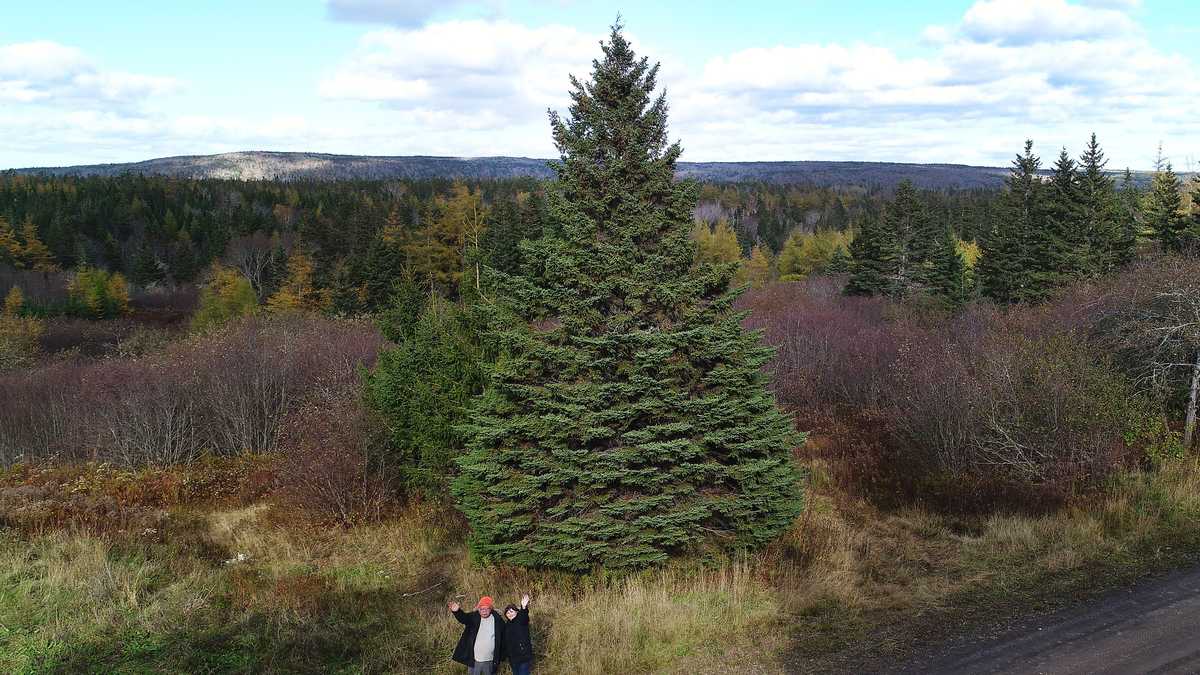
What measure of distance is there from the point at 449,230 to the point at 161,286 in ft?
177

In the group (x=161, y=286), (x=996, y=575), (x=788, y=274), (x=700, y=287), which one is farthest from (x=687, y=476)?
(x=161, y=286)

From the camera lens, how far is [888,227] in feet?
159

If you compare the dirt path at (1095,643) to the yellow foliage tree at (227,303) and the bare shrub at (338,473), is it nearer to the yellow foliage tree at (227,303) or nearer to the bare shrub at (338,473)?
the bare shrub at (338,473)

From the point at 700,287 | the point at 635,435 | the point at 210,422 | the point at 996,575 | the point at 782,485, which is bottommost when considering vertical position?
the point at 210,422

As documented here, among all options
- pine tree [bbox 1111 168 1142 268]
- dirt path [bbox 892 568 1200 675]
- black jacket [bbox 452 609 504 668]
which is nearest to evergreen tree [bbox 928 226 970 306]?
pine tree [bbox 1111 168 1142 268]

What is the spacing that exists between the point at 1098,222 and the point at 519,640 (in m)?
41.1

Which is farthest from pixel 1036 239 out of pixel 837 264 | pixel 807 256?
pixel 807 256

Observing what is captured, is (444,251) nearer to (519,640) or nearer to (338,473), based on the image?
(338,473)

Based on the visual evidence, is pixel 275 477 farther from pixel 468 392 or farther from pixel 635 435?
pixel 635 435

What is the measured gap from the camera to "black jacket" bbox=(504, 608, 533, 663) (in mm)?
8859

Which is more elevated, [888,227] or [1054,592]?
[888,227]

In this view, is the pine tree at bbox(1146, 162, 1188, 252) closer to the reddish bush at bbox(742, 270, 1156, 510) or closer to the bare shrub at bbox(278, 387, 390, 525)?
the reddish bush at bbox(742, 270, 1156, 510)

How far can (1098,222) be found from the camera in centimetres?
3822

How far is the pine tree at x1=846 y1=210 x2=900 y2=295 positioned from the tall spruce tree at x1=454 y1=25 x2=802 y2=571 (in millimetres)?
39443
